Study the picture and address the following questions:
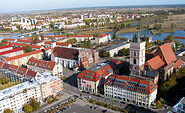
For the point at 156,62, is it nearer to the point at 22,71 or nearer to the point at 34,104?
the point at 34,104

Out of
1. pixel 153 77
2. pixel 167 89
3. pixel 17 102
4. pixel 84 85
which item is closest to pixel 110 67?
pixel 84 85

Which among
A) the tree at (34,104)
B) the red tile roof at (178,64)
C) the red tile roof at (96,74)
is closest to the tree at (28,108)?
the tree at (34,104)

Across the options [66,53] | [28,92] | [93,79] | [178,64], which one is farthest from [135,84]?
[66,53]

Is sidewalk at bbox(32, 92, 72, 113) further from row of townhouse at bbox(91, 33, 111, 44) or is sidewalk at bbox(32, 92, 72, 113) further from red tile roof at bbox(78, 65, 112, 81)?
row of townhouse at bbox(91, 33, 111, 44)

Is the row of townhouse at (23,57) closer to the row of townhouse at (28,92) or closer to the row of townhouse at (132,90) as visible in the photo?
the row of townhouse at (28,92)

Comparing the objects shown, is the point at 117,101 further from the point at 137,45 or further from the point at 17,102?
the point at 17,102

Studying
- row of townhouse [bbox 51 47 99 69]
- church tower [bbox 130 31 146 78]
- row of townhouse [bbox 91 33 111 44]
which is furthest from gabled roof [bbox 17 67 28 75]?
row of townhouse [bbox 91 33 111 44]
